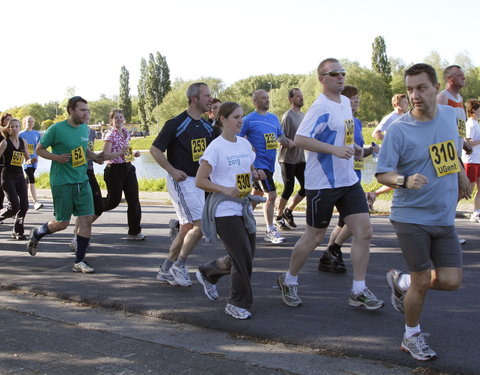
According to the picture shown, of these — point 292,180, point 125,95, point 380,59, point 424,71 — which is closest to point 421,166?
point 424,71

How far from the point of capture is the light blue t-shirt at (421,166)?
13.1 ft

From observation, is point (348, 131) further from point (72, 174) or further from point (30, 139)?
point (30, 139)

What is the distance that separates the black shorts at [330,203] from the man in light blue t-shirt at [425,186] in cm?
136

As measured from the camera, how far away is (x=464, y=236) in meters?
8.74

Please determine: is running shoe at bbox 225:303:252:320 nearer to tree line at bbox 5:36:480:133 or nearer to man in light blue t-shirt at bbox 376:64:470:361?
man in light blue t-shirt at bbox 376:64:470:361

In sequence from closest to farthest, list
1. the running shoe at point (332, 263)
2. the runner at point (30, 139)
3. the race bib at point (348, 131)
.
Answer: the race bib at point (348, 131) < the running shoe at point (332, 263) < the runner at point (30, 139)

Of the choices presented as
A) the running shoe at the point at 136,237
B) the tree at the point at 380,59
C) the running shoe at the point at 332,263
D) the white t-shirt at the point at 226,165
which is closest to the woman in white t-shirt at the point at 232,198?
the white t-shirt at the point at 226,165

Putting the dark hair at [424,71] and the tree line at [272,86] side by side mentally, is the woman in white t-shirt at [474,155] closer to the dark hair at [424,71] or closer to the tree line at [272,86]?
the dark hair at [424,71]

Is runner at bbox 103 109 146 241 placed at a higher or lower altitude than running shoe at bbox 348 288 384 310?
higher

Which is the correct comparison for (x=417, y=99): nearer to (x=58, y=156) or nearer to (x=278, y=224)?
(x=58, y=156)

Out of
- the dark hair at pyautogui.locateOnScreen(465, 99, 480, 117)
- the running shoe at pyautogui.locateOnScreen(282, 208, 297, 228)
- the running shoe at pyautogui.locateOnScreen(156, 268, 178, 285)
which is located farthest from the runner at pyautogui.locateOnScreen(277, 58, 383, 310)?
the dark hair at pyautogui.locateOnScreen(465, 99, 480, 117)

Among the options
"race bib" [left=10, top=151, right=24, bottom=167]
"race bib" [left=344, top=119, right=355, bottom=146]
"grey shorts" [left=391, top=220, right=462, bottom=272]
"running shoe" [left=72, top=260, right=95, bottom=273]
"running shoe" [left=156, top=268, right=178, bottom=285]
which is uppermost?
"race bib" [left=344, top=119, right=355, bottom=146]

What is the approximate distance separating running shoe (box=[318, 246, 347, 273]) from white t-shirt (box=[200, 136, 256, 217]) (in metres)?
2.00

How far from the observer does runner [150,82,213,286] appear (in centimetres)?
620
